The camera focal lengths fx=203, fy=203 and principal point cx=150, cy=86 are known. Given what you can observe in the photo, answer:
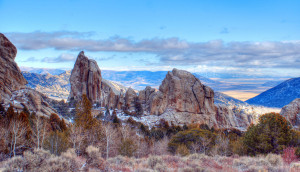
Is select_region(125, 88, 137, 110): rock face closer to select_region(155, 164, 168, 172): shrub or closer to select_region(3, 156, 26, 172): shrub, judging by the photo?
select_region(155, 164, 168, 172): shrub

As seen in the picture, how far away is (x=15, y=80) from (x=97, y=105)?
113 feet

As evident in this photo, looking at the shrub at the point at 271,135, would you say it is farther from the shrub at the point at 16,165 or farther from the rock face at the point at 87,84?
the rock face at the point at 87,84

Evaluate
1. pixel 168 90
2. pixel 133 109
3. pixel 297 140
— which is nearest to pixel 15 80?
pixel 133 109

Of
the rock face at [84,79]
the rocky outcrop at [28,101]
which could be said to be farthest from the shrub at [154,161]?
the rock face at [84,79]

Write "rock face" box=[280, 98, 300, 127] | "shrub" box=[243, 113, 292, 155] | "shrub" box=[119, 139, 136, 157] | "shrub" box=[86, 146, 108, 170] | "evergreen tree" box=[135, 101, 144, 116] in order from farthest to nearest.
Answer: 1. "evergreen tree" box=[135, 101, 144, 116]
2. "rock face" box=[280, 98, 300, 127]
3. "shrub" box=[119, 139, 136, 157]
4. "shrub" box=[243, 113, 292, 155]
5. "shrub" box=[86, 146, 108, 170]

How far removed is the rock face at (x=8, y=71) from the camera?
174 feet

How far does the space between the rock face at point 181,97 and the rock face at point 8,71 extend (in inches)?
1777

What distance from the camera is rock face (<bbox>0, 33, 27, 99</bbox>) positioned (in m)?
53.1

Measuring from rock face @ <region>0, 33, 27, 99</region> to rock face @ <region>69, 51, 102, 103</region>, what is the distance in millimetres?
28971

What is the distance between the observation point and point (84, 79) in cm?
8944

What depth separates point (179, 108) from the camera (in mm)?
79188

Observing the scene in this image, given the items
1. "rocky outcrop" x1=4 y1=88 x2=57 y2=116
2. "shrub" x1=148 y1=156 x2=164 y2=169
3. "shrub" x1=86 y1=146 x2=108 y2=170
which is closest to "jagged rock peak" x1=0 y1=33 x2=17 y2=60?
"rocky outcrop" x1=4 y1=88 x2=57 y2=116

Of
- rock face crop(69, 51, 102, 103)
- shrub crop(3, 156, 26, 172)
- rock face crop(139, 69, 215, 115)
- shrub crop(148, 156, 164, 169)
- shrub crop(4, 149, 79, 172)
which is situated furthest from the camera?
rock face crop(69, 51, 102, 103)

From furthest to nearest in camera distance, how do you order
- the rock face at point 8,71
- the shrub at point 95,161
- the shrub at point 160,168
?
the rock face at point 8,71 < the shrub at point 95,161 < the shrub at point 160,168
